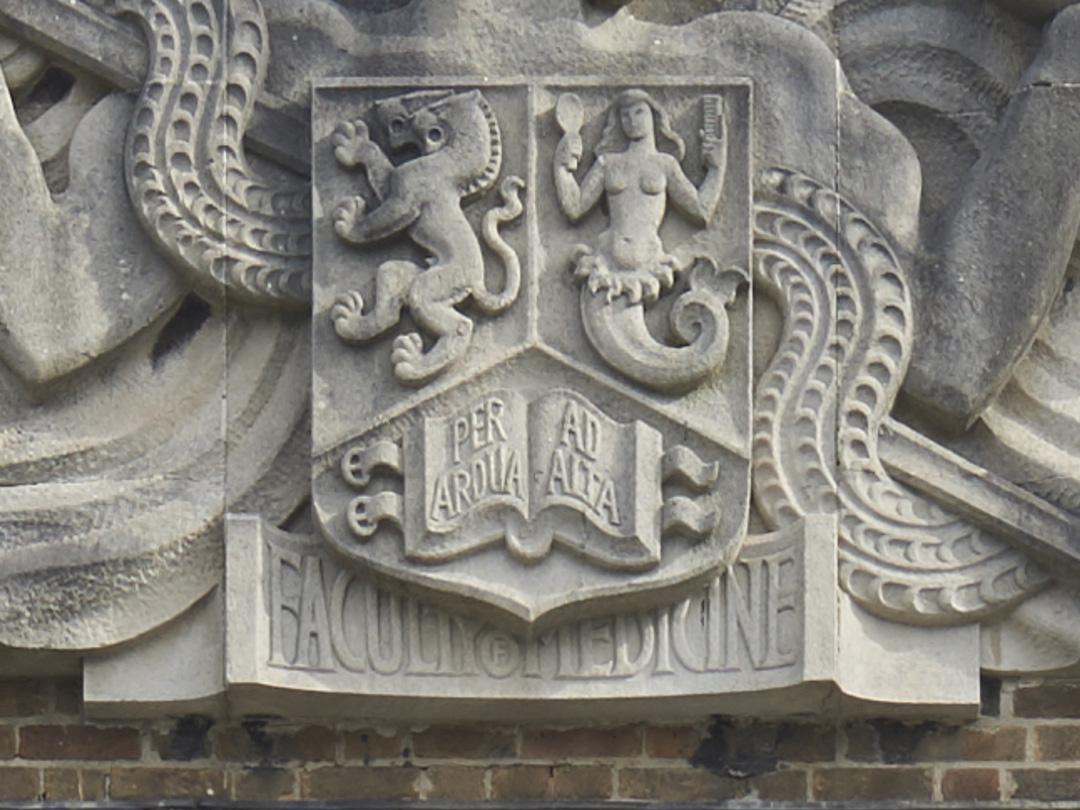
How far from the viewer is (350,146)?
5.89 m

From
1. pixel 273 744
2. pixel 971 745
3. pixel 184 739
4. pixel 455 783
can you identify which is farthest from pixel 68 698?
pixel 971 745

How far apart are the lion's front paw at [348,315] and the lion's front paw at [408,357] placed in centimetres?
8

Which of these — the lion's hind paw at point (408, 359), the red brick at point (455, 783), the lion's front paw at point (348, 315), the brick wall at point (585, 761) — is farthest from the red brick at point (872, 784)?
the lion's front paw at point (348, 315)

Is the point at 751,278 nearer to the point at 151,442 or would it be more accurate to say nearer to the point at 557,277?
the point at 557,277

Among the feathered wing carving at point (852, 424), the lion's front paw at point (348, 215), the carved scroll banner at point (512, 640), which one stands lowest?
the carved scroll banner at point (512, 640)

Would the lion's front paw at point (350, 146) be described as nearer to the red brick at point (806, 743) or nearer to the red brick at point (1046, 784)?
the red brick at point (806, 743)

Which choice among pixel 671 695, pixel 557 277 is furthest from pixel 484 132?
pixel 671 695

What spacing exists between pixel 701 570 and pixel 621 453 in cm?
25

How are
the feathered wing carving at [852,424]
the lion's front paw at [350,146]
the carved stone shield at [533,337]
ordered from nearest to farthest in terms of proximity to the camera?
the carved stone shield at [533,337]
the feathered wing carving at [852,424]
the lion's front paw at [350,146]

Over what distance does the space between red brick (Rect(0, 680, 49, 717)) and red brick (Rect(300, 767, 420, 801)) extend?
51cm

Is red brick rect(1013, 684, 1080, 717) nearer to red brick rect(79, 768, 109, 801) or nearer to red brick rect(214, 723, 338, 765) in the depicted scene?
red brick rect(214, 723, 338, 765)

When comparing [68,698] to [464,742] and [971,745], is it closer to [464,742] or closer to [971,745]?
[464,742]

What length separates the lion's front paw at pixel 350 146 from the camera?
588 centimetres

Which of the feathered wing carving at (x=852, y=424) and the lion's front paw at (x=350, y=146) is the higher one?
the lion's front paw at (x=350, y=146)
